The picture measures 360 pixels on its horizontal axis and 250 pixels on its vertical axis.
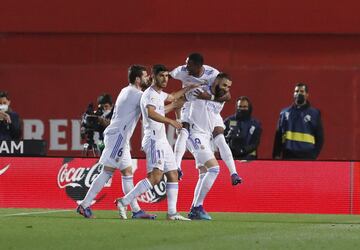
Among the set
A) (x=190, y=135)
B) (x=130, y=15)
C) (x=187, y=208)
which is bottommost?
(x=187, y=208)

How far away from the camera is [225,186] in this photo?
59.8 ft

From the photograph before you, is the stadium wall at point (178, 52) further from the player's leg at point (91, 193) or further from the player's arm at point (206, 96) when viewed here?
the player's leg at point (91, 193)

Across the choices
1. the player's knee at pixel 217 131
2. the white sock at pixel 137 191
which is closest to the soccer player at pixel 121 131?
the white sock at pixel 137 191

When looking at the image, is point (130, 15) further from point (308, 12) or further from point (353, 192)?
point (353, 192)

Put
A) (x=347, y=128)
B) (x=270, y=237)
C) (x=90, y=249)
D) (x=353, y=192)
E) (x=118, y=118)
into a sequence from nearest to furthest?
(x=90, y=249), (x=270, y=237), (x=118, y=118), (x=353, y=192), (x=347, y=128)

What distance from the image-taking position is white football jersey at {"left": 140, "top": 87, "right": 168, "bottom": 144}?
14680 mm

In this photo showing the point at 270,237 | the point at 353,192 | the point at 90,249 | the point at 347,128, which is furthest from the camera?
the point at 347,128

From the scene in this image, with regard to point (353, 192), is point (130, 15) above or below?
above

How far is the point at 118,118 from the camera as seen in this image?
50.0 ft

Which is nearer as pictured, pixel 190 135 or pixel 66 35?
pixel 190 135

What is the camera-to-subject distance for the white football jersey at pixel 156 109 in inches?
578

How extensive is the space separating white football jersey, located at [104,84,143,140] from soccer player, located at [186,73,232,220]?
3.13ft

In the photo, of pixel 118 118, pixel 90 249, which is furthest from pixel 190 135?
pixel 90 249

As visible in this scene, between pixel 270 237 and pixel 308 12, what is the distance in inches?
482
